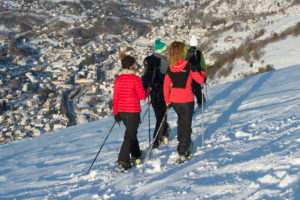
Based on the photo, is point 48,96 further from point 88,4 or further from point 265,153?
point 88,4

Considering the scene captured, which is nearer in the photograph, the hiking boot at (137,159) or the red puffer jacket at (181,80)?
the red puffer jacket at (181,80)

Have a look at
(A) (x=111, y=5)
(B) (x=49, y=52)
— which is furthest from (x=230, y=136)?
(A) (x=111, y=5)

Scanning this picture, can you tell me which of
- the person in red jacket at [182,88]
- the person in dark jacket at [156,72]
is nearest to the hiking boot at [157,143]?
the person in dark jacket at [156,72]

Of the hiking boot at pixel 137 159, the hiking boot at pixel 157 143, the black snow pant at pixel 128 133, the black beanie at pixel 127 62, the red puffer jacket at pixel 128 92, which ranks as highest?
the black beanie at pixel 127 62

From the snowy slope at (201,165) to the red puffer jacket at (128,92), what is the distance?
3.14 ft

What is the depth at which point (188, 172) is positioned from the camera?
9.95ft

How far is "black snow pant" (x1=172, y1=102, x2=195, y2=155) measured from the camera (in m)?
3.44

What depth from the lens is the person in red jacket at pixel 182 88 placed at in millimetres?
3266

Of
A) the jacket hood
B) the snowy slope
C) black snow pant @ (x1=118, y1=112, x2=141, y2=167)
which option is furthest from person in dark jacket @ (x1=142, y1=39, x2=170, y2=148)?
the snowy slope

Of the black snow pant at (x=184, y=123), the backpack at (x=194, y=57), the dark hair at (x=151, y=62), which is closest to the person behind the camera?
the black snow pant at (x=184, y=123)

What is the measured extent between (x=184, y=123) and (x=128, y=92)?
0.94m

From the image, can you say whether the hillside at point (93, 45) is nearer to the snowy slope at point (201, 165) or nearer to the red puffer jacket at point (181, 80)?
the snowy slope at point (201, 165)

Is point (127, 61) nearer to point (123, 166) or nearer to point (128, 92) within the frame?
point (128, 92)

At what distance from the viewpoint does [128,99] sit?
3551 mm
